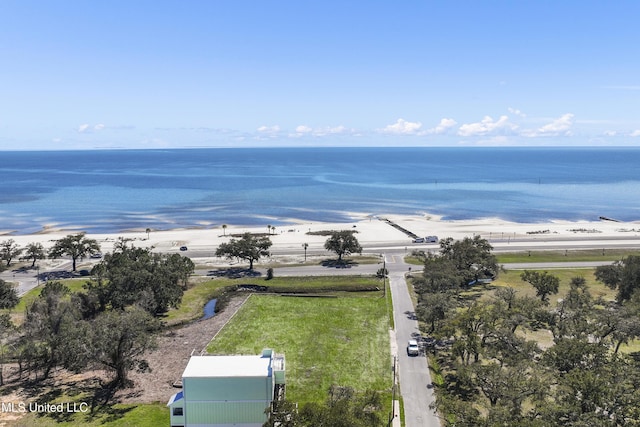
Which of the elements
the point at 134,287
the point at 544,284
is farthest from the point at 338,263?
the point at 134,287

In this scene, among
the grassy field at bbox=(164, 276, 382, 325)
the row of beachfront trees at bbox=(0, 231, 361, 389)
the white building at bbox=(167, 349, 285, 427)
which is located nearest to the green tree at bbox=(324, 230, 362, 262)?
the grassy field at bbox=(164, 276, 382, 325)

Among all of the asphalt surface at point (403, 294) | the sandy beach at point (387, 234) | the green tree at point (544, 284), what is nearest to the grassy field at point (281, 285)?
the asphalt surface at point (403, 294)

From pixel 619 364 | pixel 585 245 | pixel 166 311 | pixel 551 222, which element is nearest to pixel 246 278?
pixel 166 311

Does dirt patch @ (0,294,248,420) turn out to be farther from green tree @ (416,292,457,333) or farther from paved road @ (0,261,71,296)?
paved road @ (0,261,71,296)

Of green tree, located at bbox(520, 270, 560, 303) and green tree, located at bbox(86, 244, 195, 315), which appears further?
green tree, located at bbox(520, 270, 560, 303)

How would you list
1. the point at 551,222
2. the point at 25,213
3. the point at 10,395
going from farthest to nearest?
the point at 25,213
the point at 551,222
the point at 10,395

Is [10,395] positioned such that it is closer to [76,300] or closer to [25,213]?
[76,300]

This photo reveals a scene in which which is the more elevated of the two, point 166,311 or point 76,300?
point 76,300
